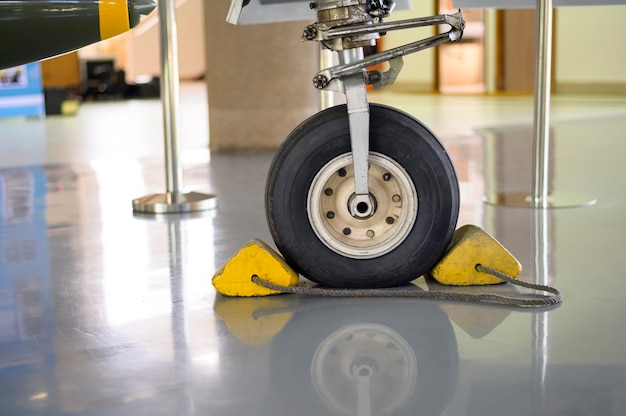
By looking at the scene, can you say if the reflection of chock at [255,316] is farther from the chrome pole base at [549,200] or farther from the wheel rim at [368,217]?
the chrome pole base at [549,200]

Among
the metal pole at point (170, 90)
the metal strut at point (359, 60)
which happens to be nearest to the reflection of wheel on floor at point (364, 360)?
the metal strut at point (359, 60)

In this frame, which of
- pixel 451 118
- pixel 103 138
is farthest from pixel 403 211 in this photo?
pixel 451 118

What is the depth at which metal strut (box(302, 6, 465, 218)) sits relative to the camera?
271 centimetres

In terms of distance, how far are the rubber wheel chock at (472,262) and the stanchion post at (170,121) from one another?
1930 millimetres

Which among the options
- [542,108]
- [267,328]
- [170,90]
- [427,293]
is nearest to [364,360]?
[267,328]

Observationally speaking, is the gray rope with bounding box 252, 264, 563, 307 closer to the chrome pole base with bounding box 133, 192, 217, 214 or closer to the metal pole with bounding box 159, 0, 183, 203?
the chrome pole base with bounding box 133, 192, 217, 214

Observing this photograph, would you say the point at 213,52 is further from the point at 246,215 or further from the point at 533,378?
the point at 533,378

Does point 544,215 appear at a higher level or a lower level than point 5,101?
lower

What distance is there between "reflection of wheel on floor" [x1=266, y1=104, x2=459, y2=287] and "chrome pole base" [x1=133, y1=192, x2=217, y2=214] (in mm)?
1751

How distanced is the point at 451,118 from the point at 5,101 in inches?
240

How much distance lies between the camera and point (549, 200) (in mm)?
4500

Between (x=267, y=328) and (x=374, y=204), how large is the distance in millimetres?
588

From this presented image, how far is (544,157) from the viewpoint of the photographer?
174 inches

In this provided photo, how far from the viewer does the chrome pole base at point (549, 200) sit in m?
4.36
